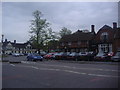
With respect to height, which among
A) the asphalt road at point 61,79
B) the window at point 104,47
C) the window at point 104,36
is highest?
the window at point 104,36

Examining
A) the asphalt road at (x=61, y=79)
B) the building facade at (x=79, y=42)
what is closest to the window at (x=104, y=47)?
the building facade at (x=79, y=42)

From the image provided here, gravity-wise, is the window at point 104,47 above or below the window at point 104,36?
below

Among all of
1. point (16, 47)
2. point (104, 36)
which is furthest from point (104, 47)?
point (16, 47)

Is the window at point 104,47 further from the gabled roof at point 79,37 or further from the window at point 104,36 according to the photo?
the gabled roof at point 79,37

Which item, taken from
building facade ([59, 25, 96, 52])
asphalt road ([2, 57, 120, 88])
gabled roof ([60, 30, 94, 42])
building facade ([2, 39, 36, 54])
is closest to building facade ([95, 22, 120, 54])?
building facade ([59, 25, 96, 52])

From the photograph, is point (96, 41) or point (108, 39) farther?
point (96, 41)

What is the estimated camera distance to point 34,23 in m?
61.3

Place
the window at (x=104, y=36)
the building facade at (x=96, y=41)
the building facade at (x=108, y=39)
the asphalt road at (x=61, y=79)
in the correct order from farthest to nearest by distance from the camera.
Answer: the window at (x=104, y=36), the building facade at (x=96, y=41), the building facade at (x=108, y=39), the asphalt road at (x=61, y=79)

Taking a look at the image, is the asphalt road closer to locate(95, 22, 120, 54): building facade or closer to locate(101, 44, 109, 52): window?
locate(95, 22, 120, 54): building facade

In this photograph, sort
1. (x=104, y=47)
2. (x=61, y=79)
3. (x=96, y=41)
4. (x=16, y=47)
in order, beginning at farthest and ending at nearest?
(x=16, y=47) → (x=96, y=41) → (x=104, y=47) → (x=61, y=79)

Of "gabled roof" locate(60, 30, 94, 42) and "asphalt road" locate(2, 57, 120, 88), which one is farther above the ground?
"gabled roof" locate(60, 30, 94, 42)

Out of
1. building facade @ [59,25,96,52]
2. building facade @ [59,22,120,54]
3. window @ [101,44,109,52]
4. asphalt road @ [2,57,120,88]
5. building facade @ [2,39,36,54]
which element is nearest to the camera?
asphalt road @ [2,57,120,88]

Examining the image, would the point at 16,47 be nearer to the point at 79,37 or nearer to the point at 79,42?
the point at 79,37

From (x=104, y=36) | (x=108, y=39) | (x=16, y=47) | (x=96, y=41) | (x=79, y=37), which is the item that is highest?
(x=79, y=37)
